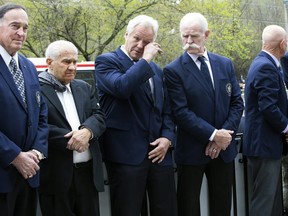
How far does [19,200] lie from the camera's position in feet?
9.75

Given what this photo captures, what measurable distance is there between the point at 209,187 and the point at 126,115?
1.00 metres

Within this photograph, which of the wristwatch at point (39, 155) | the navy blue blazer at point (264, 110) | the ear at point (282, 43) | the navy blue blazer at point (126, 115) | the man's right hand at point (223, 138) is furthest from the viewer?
the ear at point (282, 43)

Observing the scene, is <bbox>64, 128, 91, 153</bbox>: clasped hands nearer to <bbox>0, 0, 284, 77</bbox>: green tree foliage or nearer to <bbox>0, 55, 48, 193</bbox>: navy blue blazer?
<bbox>0, 55, 48, 193</bbox>: navy blue blazer

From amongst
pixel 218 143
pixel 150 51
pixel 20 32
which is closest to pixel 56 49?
pixel 20 32

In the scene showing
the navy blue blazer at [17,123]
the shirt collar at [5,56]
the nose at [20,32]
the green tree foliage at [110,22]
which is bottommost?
the navy blue blazer at [17,123]

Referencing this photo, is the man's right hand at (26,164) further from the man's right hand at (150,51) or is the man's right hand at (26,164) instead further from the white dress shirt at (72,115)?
the man's right hand at (150,51)

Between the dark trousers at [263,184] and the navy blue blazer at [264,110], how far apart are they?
0.09 m

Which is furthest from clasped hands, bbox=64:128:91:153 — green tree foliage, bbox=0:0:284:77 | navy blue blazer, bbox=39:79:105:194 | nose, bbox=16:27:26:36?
green tree foliage, bbox=0:0:284:77

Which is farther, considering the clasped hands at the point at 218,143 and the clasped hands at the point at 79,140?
the clasped hands at the point at 218,143

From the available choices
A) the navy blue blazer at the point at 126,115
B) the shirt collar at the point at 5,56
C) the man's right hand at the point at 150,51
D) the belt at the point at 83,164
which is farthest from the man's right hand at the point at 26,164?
the man's right hand at the point at 150,51

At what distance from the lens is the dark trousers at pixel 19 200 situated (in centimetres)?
285

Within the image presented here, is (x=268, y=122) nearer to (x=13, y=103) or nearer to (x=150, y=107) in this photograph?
(x=150, y=107)

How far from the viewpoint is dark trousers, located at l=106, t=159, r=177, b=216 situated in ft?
11.2

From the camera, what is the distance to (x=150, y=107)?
3523mm
